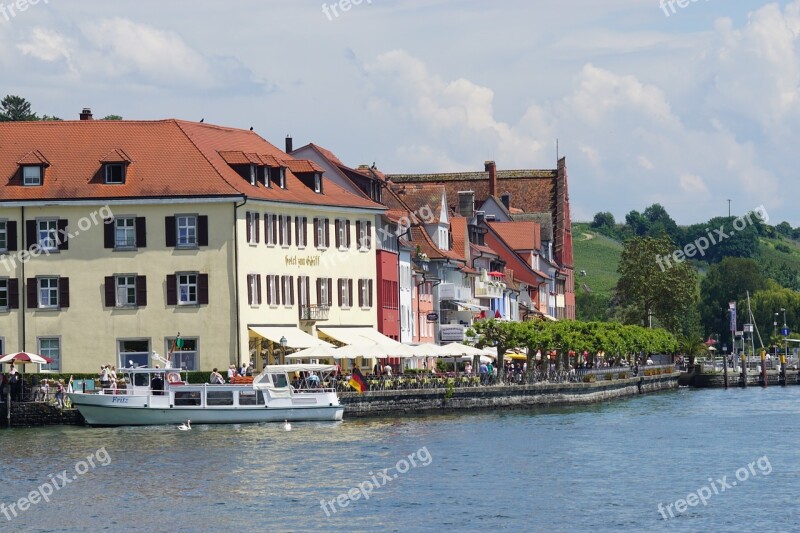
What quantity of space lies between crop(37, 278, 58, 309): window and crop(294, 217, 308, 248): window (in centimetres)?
1297

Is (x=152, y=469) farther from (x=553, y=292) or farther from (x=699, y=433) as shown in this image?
(x=553, y=292)

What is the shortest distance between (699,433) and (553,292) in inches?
3566

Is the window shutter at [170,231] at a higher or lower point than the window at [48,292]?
higher

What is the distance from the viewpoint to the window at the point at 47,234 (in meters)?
87.6

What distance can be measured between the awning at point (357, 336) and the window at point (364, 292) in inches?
85.6

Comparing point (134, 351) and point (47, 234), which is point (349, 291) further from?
point (47, 234)

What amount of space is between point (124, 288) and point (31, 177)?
286 inches

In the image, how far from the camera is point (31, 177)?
8862 cm

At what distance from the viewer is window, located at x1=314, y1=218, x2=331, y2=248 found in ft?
314

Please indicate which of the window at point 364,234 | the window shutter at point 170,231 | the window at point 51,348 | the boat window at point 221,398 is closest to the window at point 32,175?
the window shutter at point 170,231

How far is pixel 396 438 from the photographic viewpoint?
228 feet

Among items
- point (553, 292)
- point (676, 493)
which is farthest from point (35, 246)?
point (553, 292)

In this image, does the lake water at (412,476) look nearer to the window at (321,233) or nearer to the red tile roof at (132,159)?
the red tile roof at (132,159)

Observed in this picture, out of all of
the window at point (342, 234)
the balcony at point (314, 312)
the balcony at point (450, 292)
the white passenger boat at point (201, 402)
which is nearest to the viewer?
the white passenger boat at point (201, 402)
